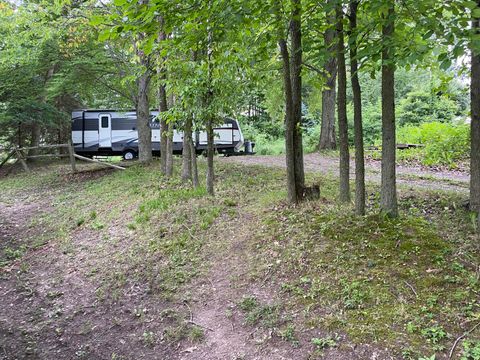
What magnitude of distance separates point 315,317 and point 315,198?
9.06ft

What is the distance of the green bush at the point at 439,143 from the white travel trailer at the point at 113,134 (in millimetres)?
8719

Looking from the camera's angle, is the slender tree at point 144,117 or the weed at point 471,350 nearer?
the weed at point 471,350

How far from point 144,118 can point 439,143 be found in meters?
9.20

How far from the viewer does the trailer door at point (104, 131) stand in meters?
21.7

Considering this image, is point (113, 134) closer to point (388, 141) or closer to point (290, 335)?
point (388, 141)

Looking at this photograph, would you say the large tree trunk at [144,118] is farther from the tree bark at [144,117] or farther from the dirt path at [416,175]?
the dirt path at [416,175]

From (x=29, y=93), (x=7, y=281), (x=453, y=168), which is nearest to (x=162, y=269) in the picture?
(x=7, y=281)

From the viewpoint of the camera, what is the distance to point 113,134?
2178 centimetres

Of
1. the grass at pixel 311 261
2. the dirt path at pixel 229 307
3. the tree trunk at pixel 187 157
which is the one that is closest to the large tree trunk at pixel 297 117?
the grass at pixel 311 261

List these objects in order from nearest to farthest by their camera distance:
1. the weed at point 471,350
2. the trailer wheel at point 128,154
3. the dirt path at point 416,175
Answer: the weed at point 471,350, the dirt path at point 416,175, the trailer wheel at point 128,154

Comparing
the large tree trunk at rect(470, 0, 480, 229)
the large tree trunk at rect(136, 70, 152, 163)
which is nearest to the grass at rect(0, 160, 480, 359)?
the large tree trunk at rect(470, 0, 480, 229)

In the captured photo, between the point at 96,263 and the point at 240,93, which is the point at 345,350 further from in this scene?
the point at 240,93

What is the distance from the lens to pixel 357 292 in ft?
13.0

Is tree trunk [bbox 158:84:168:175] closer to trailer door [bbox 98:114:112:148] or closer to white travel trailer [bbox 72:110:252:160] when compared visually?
white travel trailer [bbox 72:110:252:160]
